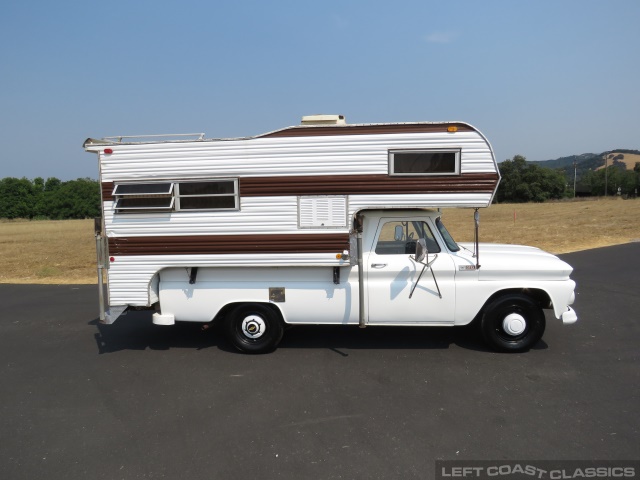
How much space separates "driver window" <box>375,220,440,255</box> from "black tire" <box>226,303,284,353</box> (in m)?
1.58

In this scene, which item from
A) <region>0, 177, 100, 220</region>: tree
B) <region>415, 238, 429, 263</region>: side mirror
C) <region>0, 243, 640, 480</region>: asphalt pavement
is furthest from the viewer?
<region>0, 177, 100, 220</region>: tree

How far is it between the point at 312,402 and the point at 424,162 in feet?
9.61

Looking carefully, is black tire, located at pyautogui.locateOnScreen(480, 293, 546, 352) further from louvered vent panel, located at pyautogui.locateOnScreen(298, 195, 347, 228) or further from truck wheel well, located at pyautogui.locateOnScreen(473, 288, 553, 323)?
louvered vent panel, located at pyautogui.locateOnScreen(298, 195, 347, 228)

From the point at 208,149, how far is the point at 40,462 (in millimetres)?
3579

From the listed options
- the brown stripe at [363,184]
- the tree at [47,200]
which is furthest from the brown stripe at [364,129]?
the tree at [47,200]

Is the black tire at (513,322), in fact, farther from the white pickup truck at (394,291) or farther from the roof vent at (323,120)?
the roof vent at (323,120)

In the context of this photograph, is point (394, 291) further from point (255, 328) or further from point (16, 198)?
point (16, 198)

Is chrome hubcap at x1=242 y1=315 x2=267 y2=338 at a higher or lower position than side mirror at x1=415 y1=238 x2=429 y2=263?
lower

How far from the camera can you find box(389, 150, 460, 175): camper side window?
545cm

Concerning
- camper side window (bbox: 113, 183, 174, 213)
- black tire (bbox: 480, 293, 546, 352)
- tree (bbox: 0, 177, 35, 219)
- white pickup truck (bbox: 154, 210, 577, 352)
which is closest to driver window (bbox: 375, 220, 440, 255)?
white pickup truck (bbox: 154, 210, 577, 352)

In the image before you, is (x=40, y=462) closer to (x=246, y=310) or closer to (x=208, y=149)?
(x=246, y=310)

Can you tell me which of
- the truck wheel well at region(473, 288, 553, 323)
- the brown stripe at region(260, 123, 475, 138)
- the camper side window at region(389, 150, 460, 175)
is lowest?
the truck wheel well at region(473, 288, 553, 323)

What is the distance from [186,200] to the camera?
5.80 m

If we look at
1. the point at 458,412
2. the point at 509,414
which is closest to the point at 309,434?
the point at 458,412
